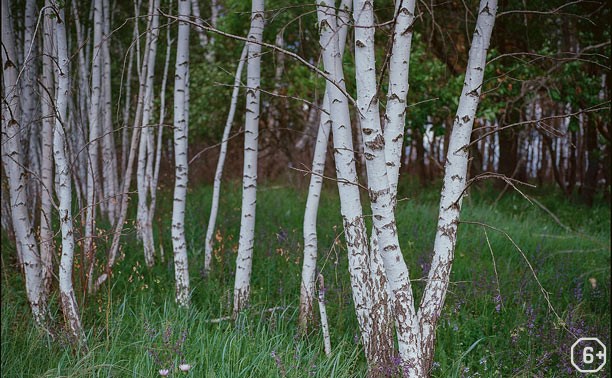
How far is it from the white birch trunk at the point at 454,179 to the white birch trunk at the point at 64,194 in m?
2.03

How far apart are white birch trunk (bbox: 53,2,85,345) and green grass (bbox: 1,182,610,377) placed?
123 mm

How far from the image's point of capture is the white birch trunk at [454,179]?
312 cm

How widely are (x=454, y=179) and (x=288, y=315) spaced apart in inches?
67.6

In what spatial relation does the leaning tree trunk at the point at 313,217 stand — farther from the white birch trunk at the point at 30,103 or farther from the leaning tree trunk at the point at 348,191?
the white birch trunk at the point at 30,103

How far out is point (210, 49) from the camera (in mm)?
9617

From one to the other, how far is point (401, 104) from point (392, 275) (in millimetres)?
910

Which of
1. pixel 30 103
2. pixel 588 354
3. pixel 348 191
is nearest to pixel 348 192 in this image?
pixel 348 191

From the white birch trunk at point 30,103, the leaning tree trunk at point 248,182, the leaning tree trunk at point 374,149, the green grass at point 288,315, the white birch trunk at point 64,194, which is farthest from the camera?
the white birch trunk at point 30,103

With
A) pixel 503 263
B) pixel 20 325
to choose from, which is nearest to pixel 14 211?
pixel 20 325

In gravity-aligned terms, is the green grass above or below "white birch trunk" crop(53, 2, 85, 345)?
below

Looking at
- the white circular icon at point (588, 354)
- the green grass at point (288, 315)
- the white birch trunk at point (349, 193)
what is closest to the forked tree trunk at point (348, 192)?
the white birch trunk at point (349, 193)

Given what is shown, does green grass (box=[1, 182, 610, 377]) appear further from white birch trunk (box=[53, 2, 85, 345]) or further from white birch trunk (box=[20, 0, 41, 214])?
white birch trunk (box=[20, 0, 41, 214])

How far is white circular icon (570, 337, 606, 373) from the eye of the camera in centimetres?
365

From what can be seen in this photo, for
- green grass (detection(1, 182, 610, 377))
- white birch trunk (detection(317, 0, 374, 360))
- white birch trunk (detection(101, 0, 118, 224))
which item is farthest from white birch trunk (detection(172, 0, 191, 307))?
white birch trunk (detection(317, 0, 374, 360))
